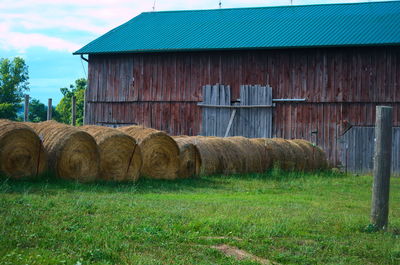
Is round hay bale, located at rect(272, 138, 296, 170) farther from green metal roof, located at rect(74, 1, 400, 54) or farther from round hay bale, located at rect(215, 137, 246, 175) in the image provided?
green metal roof, located at rect(74, 1, 400, 54)

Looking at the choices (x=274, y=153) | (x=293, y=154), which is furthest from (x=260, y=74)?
(x=274, y=153)

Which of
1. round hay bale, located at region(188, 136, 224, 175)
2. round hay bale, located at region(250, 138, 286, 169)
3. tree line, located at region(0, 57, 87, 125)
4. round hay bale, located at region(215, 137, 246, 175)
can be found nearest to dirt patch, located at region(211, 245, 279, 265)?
round hay bale, located at region(188, 136, 224, 175)

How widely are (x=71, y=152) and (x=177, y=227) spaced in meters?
7.58

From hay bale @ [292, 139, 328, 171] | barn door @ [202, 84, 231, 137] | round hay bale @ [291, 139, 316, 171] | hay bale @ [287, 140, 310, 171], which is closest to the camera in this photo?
hay bale @ [287, 140, 310, 171]

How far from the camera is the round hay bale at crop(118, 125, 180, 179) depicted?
18.4 meters

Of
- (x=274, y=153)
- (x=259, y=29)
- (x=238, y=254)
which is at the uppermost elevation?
(x=259, y=29)

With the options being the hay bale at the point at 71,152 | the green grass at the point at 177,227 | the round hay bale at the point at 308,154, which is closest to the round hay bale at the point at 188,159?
the hay bale at the point at 71,152

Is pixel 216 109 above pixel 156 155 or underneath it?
above

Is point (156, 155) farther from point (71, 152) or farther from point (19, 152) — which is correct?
point (19, 152)

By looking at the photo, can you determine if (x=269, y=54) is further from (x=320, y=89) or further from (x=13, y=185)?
(x=13, y=185)

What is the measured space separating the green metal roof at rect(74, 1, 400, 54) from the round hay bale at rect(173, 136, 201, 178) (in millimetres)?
9671

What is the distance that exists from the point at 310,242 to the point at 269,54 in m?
20.4

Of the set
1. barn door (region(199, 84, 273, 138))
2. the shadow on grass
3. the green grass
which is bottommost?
the green grass

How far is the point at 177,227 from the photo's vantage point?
9250mm
